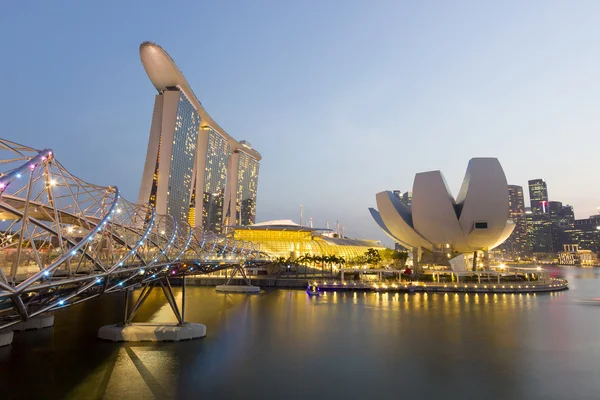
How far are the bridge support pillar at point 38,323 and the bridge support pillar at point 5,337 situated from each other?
2.70 m

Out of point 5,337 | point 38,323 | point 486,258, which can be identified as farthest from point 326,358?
point 486,258

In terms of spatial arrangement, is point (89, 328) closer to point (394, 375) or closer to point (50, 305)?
point (50, 305)

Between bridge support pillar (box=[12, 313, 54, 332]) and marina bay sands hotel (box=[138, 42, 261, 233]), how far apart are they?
33879 millimetres

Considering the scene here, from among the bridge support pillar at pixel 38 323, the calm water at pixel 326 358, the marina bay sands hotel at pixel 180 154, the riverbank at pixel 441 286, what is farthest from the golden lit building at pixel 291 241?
the bridge support pillar at pixel 38 323

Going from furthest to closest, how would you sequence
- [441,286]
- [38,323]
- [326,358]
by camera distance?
1. [441,286]
2. [38,323]
3. [326,358]

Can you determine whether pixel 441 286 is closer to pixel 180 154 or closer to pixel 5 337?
pixel 5 337

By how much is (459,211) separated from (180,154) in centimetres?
5560

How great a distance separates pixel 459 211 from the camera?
2154 inches

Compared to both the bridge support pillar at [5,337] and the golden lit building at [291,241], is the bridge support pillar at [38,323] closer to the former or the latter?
the bridge support pillar at [5,337]

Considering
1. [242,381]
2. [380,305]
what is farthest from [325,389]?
[380,305]

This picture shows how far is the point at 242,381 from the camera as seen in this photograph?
567 inches

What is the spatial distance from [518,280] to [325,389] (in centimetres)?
4340

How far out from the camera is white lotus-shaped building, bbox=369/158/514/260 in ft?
168

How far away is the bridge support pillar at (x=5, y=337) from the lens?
18750mm
